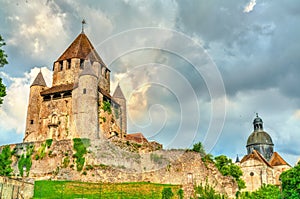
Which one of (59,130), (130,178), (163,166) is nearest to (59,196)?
(130,178)

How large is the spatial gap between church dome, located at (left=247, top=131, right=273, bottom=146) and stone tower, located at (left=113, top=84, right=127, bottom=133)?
170 ft

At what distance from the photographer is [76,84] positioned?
52500 millimetres

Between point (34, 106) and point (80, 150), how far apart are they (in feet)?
55.2

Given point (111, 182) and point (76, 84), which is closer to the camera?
point (111, 182)

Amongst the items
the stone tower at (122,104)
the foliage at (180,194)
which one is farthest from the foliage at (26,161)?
the foliage at (180,194)

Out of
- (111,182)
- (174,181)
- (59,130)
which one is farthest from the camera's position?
(59,130)

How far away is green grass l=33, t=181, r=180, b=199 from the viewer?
33.0 m

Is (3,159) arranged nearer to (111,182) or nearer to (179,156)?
(111,182)

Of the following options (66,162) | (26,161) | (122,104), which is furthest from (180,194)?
(122,104)

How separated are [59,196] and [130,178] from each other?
1049cm

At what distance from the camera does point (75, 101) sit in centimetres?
5103

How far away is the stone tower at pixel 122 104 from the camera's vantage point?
59062mm

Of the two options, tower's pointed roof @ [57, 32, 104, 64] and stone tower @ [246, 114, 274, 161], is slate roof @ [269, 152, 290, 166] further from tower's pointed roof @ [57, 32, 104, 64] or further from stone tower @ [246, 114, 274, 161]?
tower's pointed roof @ [57, 32, 104, 64]

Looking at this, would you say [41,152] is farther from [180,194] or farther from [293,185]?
[293,185]
